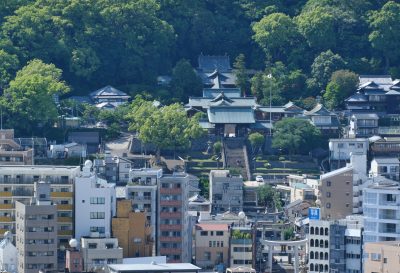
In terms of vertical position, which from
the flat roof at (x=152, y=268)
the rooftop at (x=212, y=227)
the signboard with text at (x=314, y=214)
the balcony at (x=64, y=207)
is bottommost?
the flat roof at (x=152, y=268)

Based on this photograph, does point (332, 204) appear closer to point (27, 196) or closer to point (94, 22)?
point (27, 196)

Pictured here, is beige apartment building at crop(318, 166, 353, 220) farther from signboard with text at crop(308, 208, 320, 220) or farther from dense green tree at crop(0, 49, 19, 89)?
dense green tree at crop(0, 49, 19, 89)

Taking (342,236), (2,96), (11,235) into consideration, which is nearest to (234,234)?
(342,236)

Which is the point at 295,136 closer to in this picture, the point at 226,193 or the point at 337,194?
the point at 226,193

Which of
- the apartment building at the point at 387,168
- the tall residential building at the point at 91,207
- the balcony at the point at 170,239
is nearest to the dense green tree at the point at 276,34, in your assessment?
the apartment building at the point at 387,168

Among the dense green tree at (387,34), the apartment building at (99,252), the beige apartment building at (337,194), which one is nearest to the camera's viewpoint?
the apartment building at (99,252)

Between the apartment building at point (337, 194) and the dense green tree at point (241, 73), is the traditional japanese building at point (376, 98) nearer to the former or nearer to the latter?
the dense green tree at point (241, 73)

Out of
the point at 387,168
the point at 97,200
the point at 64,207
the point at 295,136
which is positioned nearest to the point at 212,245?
the point at 97,200
